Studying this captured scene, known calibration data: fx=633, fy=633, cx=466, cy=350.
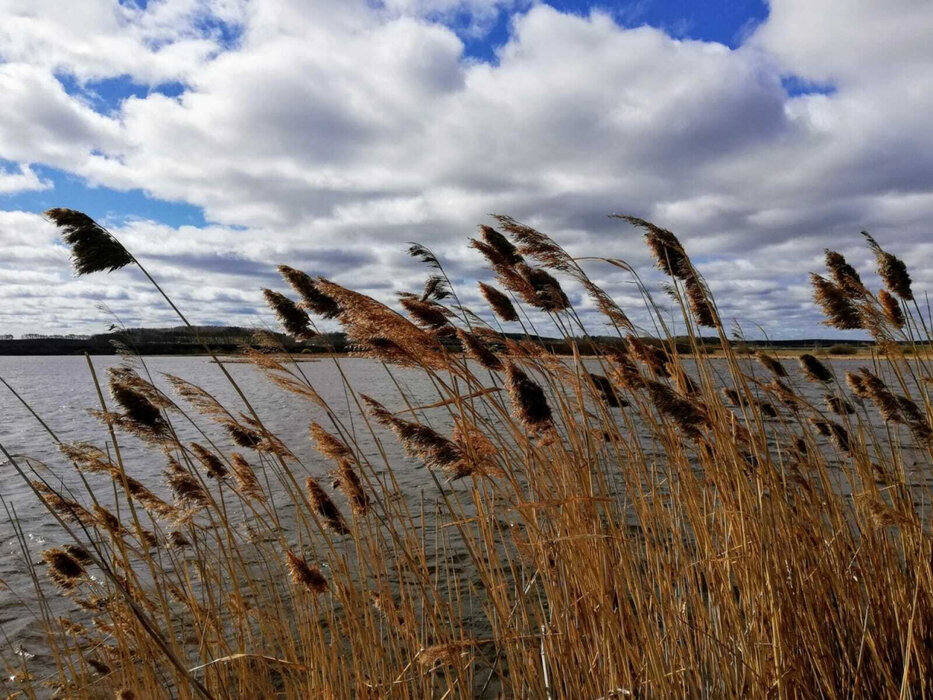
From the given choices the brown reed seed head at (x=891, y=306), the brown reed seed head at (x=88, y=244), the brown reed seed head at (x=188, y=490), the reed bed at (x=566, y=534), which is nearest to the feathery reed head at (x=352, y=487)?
the reed bed at (x=566, y=534)

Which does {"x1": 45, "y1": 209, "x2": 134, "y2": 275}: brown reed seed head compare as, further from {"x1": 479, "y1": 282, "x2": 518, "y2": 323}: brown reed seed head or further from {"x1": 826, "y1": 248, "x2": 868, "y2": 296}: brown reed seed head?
{"x1": 826, "y1": 248, "x2": 868, "y2": 296}: brown reed seed head

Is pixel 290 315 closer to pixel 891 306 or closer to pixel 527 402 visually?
pixel 527 402

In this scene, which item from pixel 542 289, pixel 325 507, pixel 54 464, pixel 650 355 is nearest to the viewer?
pixel 542 289

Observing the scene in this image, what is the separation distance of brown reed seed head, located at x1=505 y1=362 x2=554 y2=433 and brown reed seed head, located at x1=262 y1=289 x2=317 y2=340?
99 centimetres

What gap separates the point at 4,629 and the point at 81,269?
6.19 meters

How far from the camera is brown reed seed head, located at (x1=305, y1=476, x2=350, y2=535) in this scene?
12.2ft

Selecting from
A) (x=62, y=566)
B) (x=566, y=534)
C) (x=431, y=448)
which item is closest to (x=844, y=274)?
(x=566, y=534)

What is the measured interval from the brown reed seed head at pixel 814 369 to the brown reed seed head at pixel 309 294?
→ 11.7ft

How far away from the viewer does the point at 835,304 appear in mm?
3779

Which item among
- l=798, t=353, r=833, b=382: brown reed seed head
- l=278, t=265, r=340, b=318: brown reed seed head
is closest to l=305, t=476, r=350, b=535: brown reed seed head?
l=278, t=265, r=340, b=318: brown reed seed head

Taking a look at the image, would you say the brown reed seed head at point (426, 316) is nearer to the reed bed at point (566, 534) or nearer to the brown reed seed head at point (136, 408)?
the reed bed at point (566, 534)

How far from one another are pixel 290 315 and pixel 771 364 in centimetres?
355

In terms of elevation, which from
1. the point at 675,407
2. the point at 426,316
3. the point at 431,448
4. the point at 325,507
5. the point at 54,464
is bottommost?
the point at 54,464

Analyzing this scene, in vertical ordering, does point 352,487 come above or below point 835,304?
below
